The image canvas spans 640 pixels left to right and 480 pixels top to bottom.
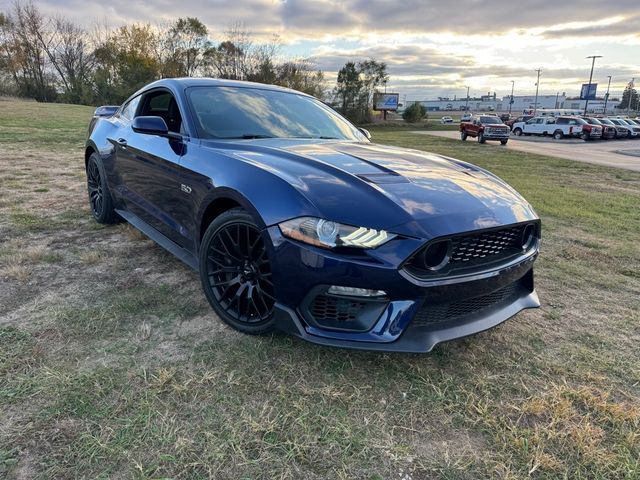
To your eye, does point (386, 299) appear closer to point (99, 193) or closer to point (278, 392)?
point (278, 392)

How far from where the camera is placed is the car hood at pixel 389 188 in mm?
2078

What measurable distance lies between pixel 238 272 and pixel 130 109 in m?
2.70

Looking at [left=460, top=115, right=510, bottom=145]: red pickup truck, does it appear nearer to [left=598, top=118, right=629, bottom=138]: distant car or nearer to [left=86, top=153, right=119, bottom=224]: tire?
[left=598, top=118, right=629, bottom=138]: distant car

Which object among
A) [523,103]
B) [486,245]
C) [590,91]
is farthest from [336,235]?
[523,103]

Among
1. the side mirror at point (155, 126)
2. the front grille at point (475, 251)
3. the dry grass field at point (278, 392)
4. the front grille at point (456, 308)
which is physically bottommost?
the dry grass field at point (278, 392)

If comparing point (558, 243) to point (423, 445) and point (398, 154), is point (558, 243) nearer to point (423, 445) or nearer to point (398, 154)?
point (398, 154)

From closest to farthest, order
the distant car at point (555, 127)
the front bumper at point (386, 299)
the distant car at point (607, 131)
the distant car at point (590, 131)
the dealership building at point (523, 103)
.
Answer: the front bumper at point (386, 299), the distant car at point (590, 131), the distant car at point (607, 131), the distant car at point (555, 127), the dealership building at point (523, 103)

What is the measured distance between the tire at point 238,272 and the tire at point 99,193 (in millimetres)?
2329

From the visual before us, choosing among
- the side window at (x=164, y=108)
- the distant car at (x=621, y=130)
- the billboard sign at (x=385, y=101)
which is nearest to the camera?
the side window at (x=164, y=108)

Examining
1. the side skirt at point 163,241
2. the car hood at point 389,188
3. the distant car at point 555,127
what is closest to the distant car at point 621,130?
the distant car at point 555,127

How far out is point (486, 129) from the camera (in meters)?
24.8

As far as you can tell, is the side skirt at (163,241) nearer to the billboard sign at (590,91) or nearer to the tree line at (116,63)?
the tree line at (116,63)

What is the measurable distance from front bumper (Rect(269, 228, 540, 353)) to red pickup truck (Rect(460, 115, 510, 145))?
24.8 meters

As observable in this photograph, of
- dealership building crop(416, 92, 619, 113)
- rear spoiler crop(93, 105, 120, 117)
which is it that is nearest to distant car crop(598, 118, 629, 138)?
rear spoiler crop(93, 105, 120, 117)
